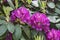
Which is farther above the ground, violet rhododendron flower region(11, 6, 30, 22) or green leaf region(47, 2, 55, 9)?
violet rhododendron flower region(11, 6, 30, 22)

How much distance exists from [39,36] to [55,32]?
0.11 meters

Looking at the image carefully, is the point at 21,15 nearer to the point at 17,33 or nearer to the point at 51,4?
the point at 17,33

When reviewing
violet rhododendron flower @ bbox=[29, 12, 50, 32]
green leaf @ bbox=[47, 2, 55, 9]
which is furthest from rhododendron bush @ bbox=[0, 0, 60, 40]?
green leaf @ bbox=[47, 2, 55, 9]

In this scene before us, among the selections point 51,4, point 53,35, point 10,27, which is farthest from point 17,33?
point 51,4

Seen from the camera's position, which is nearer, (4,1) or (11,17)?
(11,17)

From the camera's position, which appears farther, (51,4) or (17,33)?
(51,4)

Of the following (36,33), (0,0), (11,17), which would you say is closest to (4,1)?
(0,0)

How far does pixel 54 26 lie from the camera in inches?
47.9

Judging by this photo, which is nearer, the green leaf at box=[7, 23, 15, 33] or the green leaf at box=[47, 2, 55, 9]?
the green leaf at box=[7, 23, 15, 33]

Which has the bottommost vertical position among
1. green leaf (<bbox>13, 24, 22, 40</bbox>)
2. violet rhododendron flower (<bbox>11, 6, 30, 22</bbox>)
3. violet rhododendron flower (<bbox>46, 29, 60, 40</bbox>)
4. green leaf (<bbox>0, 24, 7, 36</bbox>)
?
violet rhododendron flower (<bbox>46, 29, 60, 40</bbox>)

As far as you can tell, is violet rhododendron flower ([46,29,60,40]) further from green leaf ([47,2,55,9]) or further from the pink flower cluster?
green leaf ([47,2,55,9])

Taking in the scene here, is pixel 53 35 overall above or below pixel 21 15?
below

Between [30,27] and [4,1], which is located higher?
[4,1]

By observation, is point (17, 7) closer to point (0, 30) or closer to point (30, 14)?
point (30, 14)
